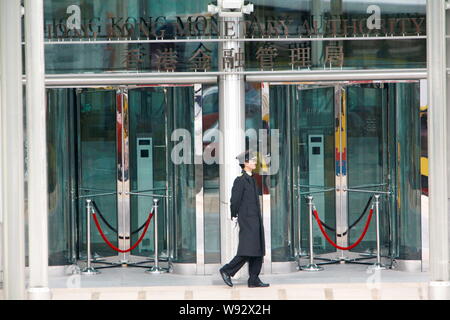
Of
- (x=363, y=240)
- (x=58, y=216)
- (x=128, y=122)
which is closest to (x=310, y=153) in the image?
(x=363, y=240)

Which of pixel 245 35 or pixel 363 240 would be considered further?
pixel 363 240

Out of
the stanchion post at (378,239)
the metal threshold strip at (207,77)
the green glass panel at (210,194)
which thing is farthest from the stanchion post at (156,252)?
the stanchion post at (378,239)

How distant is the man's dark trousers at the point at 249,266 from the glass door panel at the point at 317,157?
2.53m

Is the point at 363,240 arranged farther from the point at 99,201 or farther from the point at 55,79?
the point at 55,79

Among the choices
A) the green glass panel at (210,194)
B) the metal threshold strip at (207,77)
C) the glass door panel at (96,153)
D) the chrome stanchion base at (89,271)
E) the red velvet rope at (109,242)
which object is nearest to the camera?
the metal threshold strip at (207,77)

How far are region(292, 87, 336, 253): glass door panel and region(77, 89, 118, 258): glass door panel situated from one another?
2.76m

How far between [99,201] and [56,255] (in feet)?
4.76

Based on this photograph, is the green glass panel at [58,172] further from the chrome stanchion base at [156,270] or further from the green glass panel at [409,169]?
the green glass panel at [409,169]

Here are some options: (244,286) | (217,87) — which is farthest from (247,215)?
(217,87)

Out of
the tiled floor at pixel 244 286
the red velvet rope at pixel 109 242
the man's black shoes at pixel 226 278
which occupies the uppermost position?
the red velvet rope at pixel 109 242

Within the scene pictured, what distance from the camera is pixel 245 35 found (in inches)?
598

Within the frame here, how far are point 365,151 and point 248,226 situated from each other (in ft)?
11.3

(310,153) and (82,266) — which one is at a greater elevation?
(310,153)

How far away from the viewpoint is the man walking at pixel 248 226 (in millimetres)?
13672
